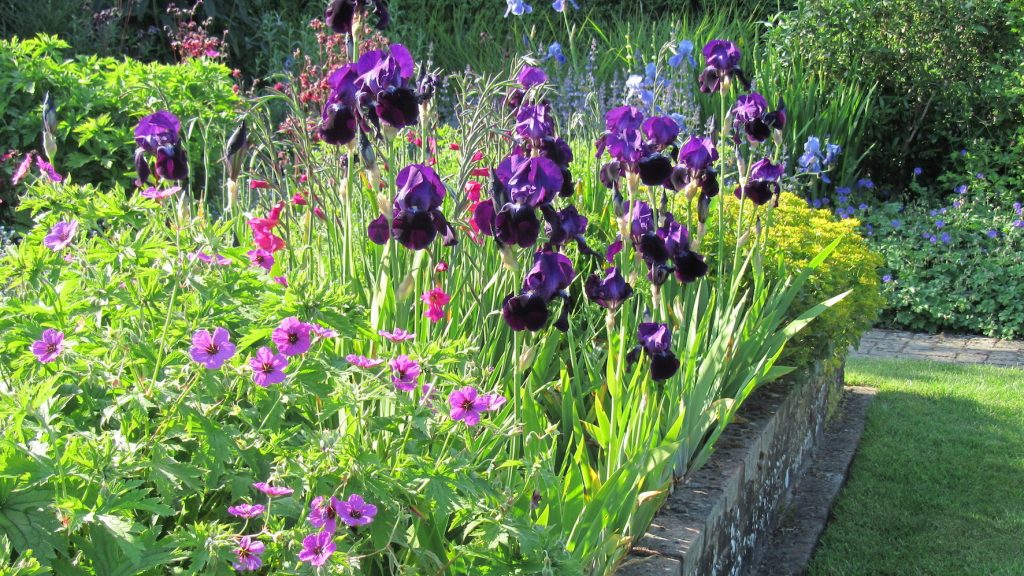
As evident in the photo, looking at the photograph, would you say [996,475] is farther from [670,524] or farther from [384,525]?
[384,525]

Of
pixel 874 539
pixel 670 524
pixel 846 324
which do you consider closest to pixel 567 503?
pixel 670 524

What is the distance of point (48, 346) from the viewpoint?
1556 mm

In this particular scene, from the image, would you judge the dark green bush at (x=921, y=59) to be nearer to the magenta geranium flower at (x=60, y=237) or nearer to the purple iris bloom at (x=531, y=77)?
the purple iris bloom at (x=531, y=77)

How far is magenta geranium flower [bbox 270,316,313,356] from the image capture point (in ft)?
5.17

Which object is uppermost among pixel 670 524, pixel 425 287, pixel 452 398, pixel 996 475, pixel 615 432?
pixel 452 398

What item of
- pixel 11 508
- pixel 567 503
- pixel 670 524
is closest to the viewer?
pixel 11 508

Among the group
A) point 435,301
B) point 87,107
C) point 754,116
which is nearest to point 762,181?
point 754,116

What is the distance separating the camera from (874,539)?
347cm

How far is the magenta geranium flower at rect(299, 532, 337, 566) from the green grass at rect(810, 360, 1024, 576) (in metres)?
2.27

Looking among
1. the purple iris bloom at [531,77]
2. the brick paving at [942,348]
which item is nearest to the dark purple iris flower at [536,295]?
the purple iris bloom at [531,77]

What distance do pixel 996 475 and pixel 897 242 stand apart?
3.26 metres

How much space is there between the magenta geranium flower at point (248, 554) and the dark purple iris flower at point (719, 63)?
93.7 inches

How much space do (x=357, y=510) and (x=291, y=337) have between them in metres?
0.30

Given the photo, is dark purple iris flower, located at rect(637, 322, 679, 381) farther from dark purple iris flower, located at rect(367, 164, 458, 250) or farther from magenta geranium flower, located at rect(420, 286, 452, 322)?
dark purple iris flower, located at rect(367, 164, 458, 250)
